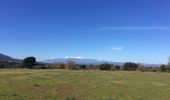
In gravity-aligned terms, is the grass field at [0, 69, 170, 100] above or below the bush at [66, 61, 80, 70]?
below


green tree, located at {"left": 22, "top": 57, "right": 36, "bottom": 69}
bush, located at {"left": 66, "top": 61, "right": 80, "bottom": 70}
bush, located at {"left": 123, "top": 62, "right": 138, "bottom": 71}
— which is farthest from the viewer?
bush, located at {"left": 123, "top": 62, "right": 138, "bottom": 71}

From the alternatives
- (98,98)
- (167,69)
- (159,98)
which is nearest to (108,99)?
(98,98)

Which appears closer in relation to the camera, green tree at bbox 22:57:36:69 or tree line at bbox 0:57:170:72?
tree line at bbox 0:57:170:72

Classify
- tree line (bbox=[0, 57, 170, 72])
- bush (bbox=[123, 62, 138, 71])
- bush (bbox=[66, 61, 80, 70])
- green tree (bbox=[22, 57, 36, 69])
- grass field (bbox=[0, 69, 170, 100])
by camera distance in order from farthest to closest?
bush (bbox=[123, 62, 138, 71]), green tree (bbox=[22, 57, 36, 69]), tree line (bbox=[0, 57, 170, 72]), bush (bbox=[66, 61, 80, 70]), grass field (bbox=[0, 69, 170, 100])

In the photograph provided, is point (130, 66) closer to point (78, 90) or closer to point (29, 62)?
point (29, 62)

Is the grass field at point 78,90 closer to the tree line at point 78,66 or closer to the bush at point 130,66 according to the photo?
the tree line at point 78,66

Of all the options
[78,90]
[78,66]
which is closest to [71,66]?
[78,66]

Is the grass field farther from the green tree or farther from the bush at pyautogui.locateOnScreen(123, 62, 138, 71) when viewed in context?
the green tree

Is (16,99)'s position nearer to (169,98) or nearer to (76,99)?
(76,99)

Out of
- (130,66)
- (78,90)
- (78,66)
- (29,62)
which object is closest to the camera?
(78,90)

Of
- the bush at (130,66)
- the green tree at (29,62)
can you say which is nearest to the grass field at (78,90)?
the bush at (130,66)

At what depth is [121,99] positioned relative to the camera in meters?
18.5

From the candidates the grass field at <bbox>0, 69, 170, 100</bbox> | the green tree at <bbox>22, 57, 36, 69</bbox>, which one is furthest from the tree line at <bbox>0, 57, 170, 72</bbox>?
the grass field at <bbox>0, 69, 170, 100</bbox>

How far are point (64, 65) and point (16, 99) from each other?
7037 centimetres
